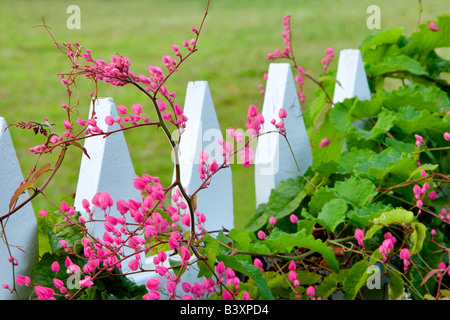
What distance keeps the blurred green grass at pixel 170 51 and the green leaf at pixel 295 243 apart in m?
1.74

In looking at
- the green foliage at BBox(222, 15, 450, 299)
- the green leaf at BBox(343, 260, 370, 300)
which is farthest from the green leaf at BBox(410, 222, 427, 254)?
the green leaf at BBox(343, 260, 370, 300)

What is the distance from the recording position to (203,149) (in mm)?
1340

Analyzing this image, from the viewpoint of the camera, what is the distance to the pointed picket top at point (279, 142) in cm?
147

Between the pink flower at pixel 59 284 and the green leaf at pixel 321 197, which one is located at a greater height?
the green leaf at pixel 321 197

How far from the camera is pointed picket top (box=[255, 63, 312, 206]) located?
1.47 metres

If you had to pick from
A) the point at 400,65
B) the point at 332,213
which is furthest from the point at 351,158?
the point at 400,65

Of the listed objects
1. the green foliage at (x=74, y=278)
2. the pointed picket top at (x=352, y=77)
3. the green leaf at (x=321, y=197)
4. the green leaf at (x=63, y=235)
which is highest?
the pointed picket top at (x=352, y=77)

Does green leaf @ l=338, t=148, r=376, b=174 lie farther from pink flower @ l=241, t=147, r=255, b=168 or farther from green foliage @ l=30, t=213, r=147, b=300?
green foliage @ l=30, t=213, r=147, b=300

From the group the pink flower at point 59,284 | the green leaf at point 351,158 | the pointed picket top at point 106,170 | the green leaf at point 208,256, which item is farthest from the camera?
the green leaf at point 351,158

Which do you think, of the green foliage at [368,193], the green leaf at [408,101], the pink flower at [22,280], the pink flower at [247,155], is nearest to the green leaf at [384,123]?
the green foliage at [368,193]

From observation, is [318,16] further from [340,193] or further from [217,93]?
[340,193]

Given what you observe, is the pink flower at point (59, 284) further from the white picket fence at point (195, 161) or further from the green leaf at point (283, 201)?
the green leaf at point (283, 201)
